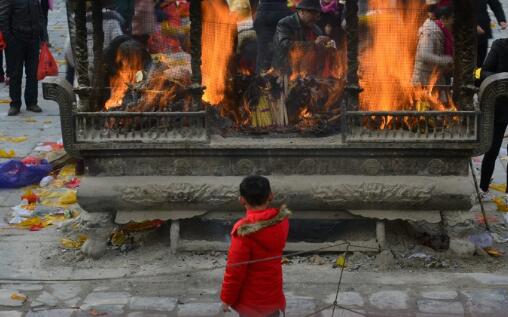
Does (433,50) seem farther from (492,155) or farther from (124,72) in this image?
(124,72)

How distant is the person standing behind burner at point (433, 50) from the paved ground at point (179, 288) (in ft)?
6.36

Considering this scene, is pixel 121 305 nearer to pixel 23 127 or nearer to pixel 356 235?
pixel 356 235

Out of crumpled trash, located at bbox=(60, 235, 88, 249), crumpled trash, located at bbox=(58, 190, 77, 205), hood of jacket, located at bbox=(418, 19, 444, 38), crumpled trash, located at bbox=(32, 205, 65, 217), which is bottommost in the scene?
crumpled trash, located at bbox=(60, 235, 88, 249)

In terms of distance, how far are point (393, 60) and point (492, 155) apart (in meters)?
1.87

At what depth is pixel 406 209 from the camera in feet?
24.9

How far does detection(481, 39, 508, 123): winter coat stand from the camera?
890 cm

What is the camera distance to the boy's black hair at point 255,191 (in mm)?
5297

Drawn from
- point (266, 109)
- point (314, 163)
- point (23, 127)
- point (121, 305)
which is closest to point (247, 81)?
point (266, 109)

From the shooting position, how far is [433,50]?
26.9 ft

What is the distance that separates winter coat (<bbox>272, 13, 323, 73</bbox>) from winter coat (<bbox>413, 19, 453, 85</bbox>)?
988 mm

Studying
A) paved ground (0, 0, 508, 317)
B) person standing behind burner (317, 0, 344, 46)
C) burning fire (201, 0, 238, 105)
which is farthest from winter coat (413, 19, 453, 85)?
paved ground (0, 0, 508, 317)

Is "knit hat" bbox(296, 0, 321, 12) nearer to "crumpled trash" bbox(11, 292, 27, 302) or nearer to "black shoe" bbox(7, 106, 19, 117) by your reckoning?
"crumpled trash" bbox(11, 292, 27, 302)

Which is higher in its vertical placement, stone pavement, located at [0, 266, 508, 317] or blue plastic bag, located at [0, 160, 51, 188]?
blue plastic bag, located at [0, 160, 51, 188]

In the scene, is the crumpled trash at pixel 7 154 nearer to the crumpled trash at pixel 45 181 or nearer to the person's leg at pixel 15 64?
the crumpled trash at pixel 45 181
